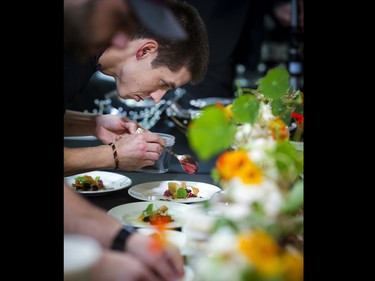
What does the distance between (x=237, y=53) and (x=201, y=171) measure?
2.74 ft

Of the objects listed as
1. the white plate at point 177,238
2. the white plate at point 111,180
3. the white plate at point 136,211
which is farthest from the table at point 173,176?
the white plate at point 177,238

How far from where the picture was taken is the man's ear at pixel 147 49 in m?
1.11

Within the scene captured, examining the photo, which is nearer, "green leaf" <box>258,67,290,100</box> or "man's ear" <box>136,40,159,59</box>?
"green leaf" <box>258,67,290,100</box>

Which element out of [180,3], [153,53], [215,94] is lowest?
[215,94]

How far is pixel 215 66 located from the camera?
73.4 inches

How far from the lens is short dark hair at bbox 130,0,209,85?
1081 mm

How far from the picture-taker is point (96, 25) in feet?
2.92

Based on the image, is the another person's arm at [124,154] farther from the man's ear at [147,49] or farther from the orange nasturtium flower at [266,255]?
the orange nasturtium flower at [266,255]

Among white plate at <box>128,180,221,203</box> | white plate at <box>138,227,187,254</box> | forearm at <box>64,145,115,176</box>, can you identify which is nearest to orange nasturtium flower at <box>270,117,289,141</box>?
white plate at <box>138,227,187,254</box>

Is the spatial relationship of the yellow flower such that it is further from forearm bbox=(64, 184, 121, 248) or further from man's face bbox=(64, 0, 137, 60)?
man's face bbox=(64, 0, 137, 60)

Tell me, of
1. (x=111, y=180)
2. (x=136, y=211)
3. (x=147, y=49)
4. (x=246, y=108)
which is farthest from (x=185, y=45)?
(x=111, y=180)

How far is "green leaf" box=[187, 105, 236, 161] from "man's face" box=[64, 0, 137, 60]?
8.7 inches
